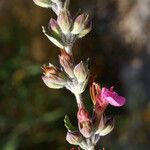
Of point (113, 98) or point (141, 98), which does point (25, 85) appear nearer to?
point (141, 98)

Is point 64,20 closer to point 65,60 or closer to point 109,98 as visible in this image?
point 65,60

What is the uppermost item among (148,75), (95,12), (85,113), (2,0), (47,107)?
(2,0)

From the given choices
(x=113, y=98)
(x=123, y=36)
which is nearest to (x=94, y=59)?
(x=123, y=36)

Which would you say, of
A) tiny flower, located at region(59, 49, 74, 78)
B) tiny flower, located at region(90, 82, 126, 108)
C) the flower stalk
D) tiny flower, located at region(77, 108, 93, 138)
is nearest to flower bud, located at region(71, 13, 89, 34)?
the flower stalk

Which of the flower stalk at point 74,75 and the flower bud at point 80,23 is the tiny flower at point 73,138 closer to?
the flower stalk at point 74,75

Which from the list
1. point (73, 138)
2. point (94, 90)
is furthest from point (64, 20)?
point (73, 138)

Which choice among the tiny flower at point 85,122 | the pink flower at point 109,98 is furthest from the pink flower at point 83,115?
the pink flower at point 109,98
